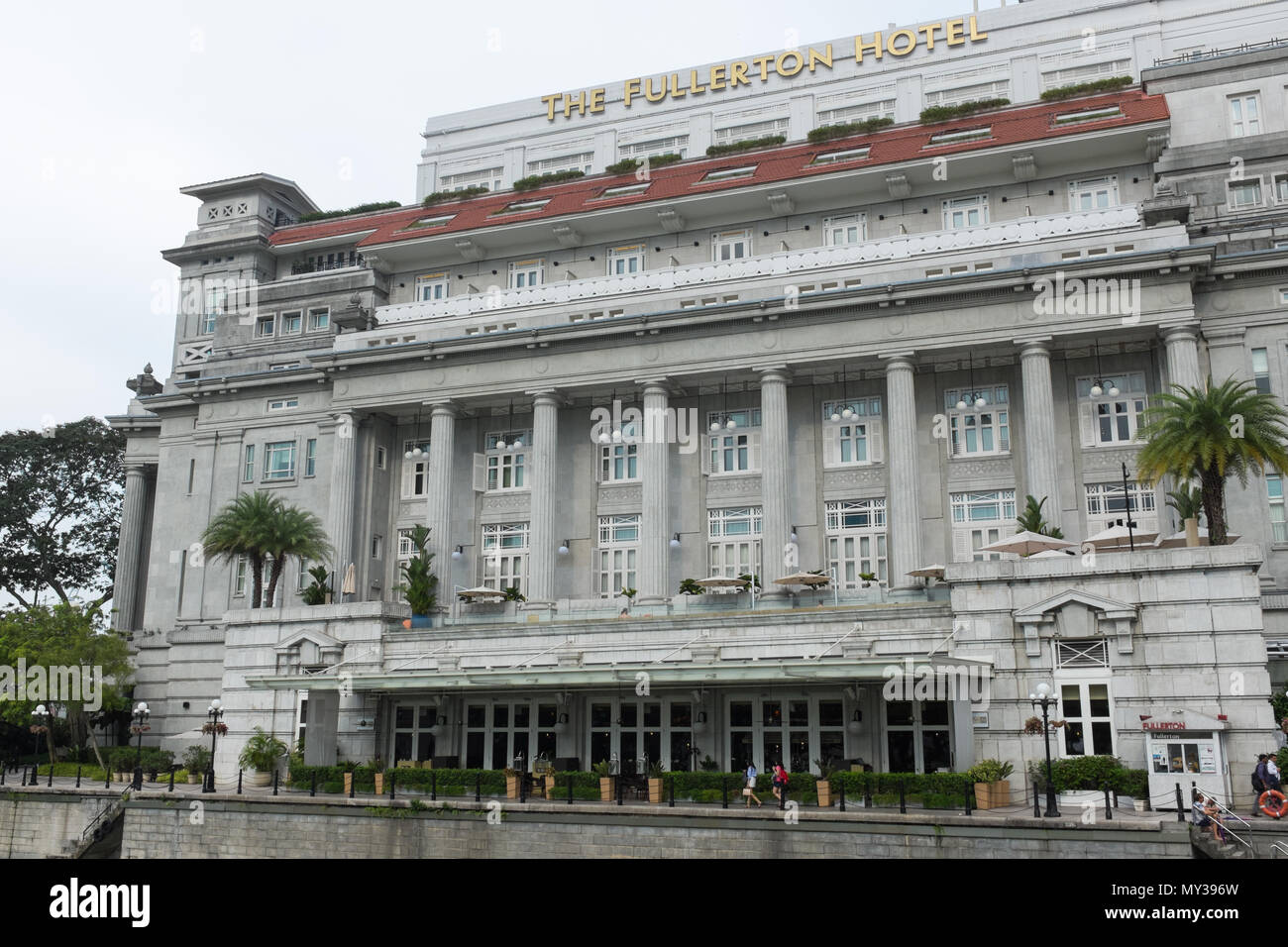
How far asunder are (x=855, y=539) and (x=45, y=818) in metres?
30.0

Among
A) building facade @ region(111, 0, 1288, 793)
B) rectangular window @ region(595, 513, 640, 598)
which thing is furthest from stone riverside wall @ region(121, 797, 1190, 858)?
rectangular window @ region(595, 513, 640, 598)

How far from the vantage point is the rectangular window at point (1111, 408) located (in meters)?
43.4

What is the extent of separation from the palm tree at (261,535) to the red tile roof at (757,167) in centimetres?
1584

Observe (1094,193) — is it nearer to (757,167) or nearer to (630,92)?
(757,167)

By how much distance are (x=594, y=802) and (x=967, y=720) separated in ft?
34.7

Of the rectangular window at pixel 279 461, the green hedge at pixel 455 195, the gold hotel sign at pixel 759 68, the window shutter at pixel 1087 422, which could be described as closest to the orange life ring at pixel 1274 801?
the window shutter at pixel 1087 422

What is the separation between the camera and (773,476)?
146 ft

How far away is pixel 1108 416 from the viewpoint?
1724 inches

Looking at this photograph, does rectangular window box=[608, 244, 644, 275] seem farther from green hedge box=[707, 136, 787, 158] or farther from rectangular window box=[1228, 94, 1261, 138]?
rectangular window box=[1228, 94, 1261, 138]

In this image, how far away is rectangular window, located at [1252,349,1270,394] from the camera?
4178 centimetres

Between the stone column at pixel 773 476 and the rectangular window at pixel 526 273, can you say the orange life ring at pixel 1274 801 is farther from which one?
the rectangular window at pixel 526 273
